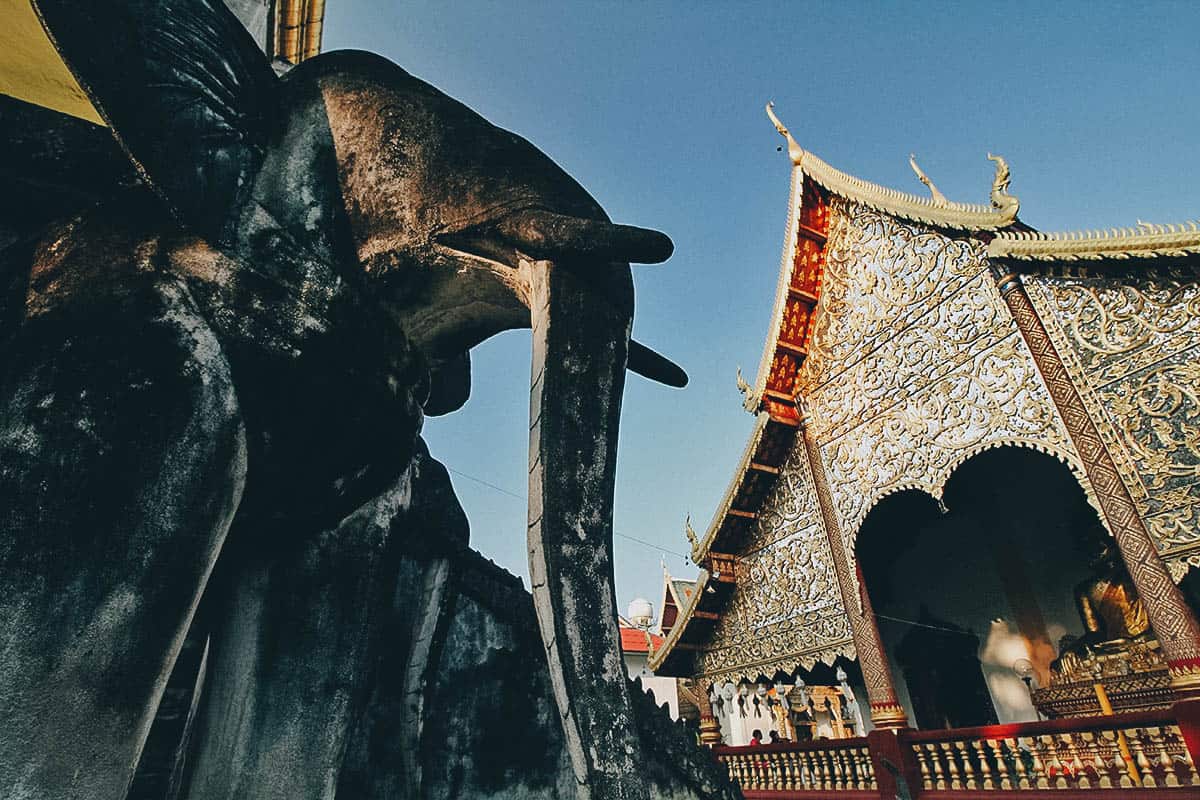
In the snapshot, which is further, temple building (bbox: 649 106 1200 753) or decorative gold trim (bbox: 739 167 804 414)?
A: decorative gold trim (bbox: 739 167 804 414)

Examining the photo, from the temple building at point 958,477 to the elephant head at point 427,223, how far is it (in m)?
5.05

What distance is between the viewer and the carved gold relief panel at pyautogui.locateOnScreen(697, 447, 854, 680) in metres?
7.21

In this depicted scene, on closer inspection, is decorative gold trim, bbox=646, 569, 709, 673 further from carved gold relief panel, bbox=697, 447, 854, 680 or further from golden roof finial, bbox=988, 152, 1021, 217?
golden roof finial, bbox=988, 152, 1021, 217

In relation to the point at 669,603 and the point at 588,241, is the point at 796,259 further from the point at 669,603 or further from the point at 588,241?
the point at 669,603

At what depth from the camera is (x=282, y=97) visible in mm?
1489

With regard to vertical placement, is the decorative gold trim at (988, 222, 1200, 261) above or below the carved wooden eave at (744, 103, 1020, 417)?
below

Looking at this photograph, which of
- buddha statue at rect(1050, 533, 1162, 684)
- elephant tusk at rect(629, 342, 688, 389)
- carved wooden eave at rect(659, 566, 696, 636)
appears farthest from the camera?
carved wooden eave at rect(659, 566, 696, 636)

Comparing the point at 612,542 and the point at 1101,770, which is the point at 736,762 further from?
the point at 612,542

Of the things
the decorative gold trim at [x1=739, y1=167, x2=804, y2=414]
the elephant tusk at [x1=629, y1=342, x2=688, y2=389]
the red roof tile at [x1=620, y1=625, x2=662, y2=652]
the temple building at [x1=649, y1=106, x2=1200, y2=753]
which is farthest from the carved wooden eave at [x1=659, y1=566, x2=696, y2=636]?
the elephant tusk at [x1=629, y1=342, x2=688, y2=389]

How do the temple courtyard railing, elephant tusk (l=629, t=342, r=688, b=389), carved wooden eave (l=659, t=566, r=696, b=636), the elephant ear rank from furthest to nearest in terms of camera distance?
carved wooden eave (l=659, t=566, r=696, b=636)
the temple courtyard railing
elephant tusk (l=629, t=342, r=688, b=389)
the elephant ear

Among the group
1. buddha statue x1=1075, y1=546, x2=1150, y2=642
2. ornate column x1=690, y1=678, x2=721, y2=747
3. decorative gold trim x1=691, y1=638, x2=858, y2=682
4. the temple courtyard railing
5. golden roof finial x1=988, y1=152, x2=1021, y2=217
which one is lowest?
the temple courtyard railing

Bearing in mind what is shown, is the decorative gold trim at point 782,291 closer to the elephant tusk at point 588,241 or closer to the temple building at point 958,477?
the temple building at point 958,477

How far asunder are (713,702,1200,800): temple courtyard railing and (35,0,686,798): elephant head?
204 inches

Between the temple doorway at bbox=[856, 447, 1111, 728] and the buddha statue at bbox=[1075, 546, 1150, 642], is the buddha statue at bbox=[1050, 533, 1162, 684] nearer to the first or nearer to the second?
the buddha statue at bbox=[1075, 546, 1150, 642]
